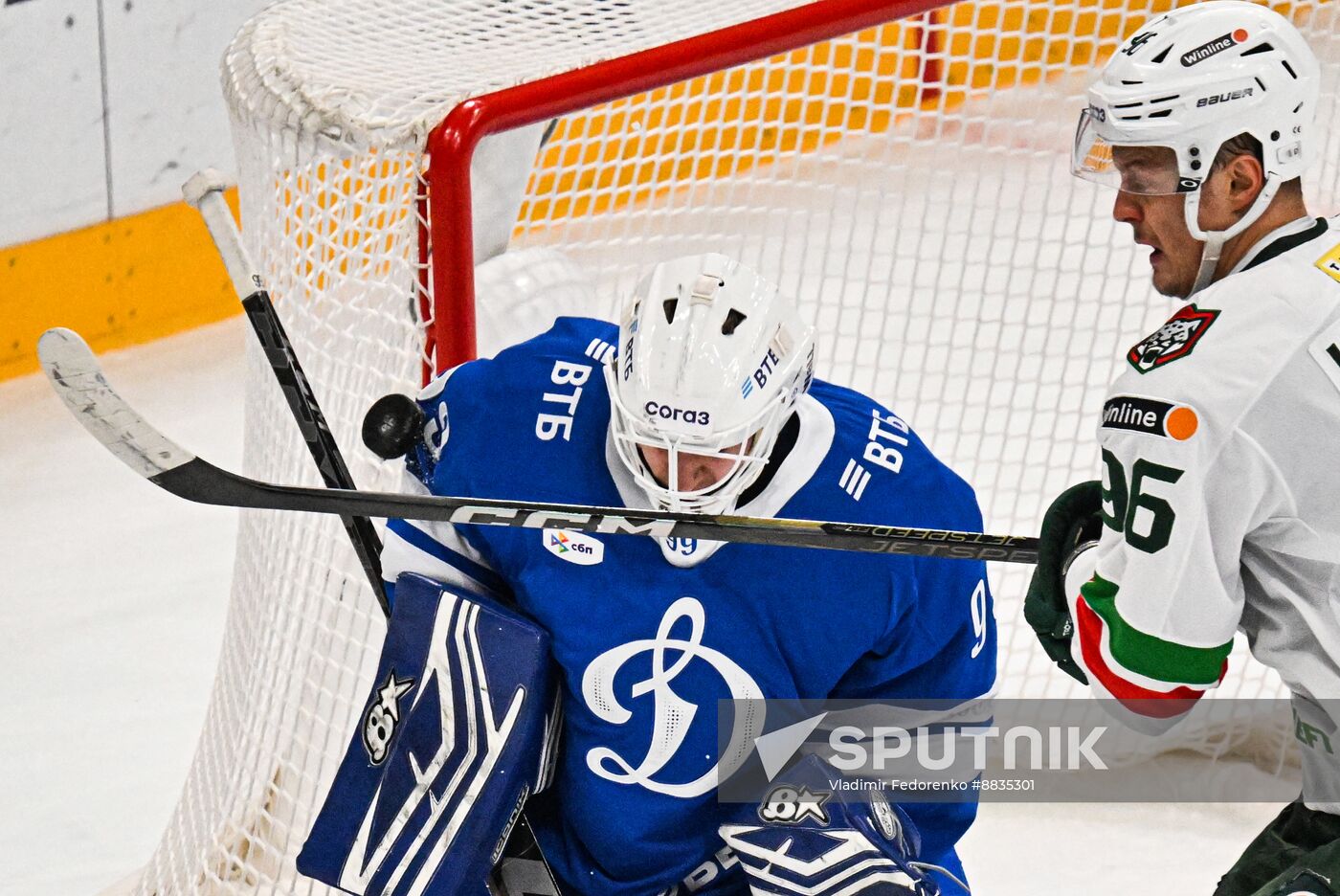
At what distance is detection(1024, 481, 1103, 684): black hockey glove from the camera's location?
1722 millimetres

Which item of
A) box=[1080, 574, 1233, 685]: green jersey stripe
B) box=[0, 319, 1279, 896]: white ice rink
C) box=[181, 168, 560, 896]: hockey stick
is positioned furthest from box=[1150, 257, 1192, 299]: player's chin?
box=[0, 319, 1279, 896]: white ice rink

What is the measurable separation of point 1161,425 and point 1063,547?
11.7 inches

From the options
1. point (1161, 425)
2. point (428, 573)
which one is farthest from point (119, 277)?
point (1161, 425)

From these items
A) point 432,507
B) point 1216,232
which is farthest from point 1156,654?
point 432,507

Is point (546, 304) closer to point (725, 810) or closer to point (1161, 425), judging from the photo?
point (725, 810)

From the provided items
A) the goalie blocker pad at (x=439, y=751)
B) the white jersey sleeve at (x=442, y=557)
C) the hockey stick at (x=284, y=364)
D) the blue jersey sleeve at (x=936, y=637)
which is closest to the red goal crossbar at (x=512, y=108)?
the hockey stick at (x=284, y=364)

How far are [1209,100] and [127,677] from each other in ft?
7.88

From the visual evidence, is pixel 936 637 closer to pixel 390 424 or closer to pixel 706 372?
pixel 706 372

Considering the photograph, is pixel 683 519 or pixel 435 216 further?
pixel 435 216

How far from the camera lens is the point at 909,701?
183cm

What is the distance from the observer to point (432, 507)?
1842 mm

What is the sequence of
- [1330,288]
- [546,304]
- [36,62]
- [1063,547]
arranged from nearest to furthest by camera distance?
1. [1330,288]
2. [1063,547]
3. [546,304]
4. [36,62]

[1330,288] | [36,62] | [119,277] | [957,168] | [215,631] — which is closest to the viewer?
[1330,288]

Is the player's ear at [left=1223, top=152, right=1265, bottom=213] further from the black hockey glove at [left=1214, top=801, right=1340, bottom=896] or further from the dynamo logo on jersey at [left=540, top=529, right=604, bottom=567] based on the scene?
the dynamo logo on jersey at [left=540, top=529, right=604, bottom=567]
